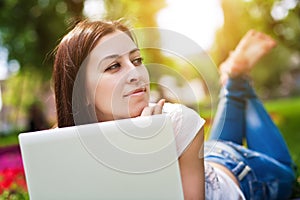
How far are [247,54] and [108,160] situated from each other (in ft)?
7.18

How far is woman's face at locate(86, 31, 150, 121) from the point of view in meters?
1.89

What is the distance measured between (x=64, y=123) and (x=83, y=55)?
0.29 metres

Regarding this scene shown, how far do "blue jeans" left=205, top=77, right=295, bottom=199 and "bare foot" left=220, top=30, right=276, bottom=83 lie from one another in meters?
0.12

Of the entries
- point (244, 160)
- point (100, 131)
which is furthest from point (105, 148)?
point (244, 160)

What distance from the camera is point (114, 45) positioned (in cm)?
199

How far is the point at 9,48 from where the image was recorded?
14.9 meters

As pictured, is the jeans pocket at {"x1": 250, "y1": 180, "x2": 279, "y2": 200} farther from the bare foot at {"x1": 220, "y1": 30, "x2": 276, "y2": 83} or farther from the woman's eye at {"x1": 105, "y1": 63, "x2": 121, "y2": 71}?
the woman's eye at {"x1": 105, "y1": 63, "x2": 121, "y2": 71}

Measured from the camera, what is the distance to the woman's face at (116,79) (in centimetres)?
189

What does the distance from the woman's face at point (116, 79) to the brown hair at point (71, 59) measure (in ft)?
0.12

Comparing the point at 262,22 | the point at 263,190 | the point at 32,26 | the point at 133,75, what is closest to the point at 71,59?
the point at 133,75

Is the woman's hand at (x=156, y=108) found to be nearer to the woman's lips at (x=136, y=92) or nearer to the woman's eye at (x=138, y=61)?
the woman's lips at (x=136, y=92)

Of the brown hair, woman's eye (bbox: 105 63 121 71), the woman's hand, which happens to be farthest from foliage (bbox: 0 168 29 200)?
the woman's hand

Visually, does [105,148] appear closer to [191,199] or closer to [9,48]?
[191,199]

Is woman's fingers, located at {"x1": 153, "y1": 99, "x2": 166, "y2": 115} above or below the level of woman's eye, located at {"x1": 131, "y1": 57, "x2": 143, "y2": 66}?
below
